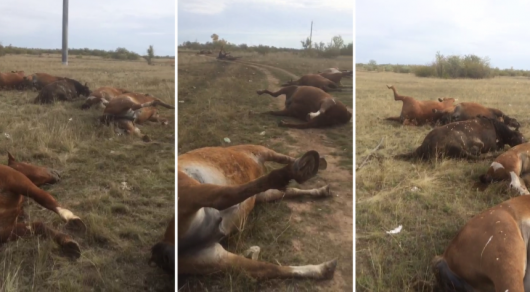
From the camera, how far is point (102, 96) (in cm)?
335

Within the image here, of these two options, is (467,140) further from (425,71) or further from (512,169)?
(425,71)

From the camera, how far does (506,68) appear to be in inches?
127

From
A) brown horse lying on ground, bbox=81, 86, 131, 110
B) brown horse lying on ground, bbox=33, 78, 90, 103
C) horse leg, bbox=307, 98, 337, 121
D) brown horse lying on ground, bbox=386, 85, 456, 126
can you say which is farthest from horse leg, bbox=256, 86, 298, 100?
brown horse lying on ground, bbox=33, 78, 90, 103

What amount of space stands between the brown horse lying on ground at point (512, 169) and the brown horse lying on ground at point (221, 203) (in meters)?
1.02

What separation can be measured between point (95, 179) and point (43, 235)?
47 cm

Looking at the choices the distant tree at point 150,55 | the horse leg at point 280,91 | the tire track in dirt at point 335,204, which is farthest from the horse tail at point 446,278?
the distant tree at point 150,55

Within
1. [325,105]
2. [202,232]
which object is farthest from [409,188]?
[202,232]

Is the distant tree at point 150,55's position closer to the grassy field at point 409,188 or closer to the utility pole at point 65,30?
the utility pole at point 65,30

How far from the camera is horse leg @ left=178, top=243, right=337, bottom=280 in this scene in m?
2.85

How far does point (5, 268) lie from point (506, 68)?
133 inches

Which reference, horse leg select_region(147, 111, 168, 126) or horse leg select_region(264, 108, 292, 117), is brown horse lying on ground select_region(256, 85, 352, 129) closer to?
horse leg select_region(264, 108, 292, 117)

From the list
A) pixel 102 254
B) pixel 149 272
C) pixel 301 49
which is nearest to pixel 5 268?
pixel 102 254

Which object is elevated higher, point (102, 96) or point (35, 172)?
point (102, 96)

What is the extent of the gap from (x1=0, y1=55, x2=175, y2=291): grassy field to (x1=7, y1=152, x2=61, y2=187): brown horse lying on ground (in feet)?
0.14
